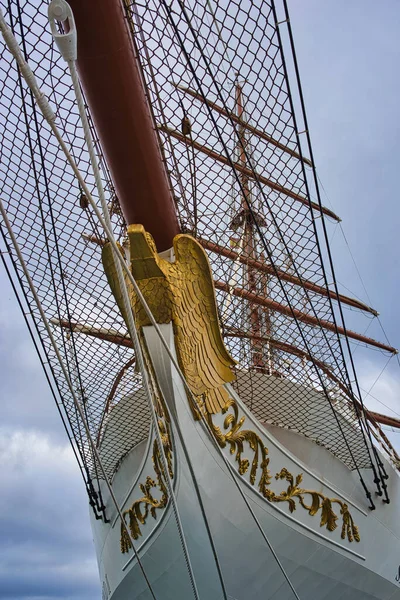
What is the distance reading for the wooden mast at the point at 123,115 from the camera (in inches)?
86.2

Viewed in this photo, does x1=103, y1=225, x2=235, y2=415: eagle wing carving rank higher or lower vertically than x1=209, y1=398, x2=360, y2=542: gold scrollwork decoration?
higher

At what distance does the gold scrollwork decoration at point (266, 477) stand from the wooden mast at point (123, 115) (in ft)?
3.54

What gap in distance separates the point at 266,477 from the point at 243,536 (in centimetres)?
37

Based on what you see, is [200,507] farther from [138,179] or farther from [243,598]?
[138,179]

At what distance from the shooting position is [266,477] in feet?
10.7

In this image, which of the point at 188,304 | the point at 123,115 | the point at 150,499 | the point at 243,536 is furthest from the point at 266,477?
the point at 123,115

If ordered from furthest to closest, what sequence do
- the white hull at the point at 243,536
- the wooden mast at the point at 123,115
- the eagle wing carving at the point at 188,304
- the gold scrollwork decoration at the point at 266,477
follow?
the gold scrollwork decoration at the point at 266,477 < the white hull at the point at 243,536 < the eagle wing carving at the point at 188,304 < the wooden mast at the point at 123,115

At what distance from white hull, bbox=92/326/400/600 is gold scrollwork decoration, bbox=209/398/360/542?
0.04 meters

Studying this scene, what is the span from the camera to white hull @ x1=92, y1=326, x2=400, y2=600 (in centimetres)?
285

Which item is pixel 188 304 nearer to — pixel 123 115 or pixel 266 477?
pixel 123 115

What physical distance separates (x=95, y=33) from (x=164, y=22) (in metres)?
0.61

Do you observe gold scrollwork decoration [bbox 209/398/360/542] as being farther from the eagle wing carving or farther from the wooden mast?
the wooden mast

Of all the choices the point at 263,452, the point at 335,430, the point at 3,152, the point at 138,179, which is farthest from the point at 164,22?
the point at 335,430

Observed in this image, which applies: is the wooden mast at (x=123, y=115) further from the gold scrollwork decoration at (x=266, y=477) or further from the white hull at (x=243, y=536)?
the gold scrollwork decoration at (x=266, y=477)
